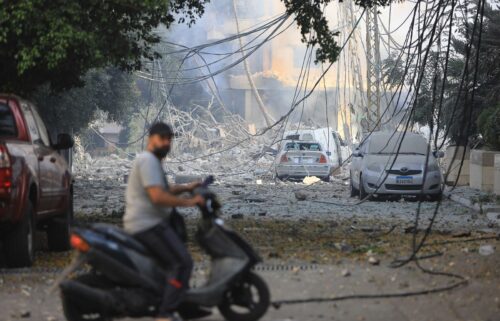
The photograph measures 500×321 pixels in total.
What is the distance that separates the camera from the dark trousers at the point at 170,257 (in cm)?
734

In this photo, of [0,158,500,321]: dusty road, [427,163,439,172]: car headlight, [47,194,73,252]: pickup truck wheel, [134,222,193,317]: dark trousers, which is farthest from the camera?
[427,163,439,172]: car headlight

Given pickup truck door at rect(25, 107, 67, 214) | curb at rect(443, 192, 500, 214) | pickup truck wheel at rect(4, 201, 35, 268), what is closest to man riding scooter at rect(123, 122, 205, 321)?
pickup truck wheel at rect(4, 201, 35, 268)

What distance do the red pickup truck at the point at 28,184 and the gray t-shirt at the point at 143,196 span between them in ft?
11.9

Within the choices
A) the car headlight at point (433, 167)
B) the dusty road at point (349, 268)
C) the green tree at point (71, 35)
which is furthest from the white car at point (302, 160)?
the green tree at point (71, 35)

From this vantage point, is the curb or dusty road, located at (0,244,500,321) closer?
dusty road, located at (0,244,500,321)

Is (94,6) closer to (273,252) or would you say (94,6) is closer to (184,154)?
(273,252)

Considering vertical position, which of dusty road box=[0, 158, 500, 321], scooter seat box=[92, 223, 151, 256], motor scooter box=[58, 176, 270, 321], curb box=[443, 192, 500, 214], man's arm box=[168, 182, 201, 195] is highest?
man's arm box=[168, 182, 201, 195]

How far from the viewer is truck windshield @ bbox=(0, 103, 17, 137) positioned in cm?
1226

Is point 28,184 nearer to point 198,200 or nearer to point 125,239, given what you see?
point 125,239

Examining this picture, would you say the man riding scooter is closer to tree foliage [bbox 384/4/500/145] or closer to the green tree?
the green tree

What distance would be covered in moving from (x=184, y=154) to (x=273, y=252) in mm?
49911

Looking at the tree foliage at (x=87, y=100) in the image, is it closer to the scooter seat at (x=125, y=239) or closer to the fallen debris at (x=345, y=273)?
the fallen debris at (x=345, y=273)

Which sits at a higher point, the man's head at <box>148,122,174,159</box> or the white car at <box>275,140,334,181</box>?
the man's head at <box>148,122,174,159</box>

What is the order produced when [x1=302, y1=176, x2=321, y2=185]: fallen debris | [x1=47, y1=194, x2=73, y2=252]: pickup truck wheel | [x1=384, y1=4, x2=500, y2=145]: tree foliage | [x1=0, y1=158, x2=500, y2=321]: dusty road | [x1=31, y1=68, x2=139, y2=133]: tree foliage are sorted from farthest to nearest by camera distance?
[x1=302, y1=176, x2=321, y2=185]: fallen debris
[x1=31, y1=68, x2=139, y2=133]: tree foliage
[x1=384, y1=4, x2=500, y2=145]: tree foliage
[x1=47, y1=194, x2=73, y2=252]: pickup truck wheel
[x1=0, y1=158, x2=500, y2=321]: dusty road
